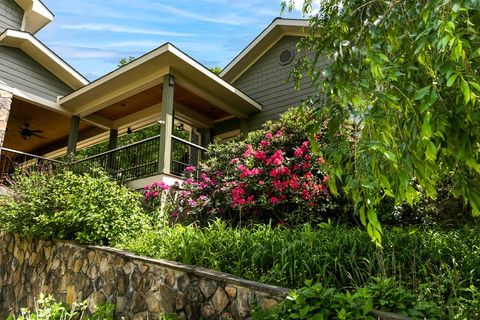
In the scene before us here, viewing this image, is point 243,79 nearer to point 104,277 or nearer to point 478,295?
point 104,277

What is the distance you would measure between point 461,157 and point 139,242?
4.31 metres

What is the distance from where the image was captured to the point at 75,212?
18.7ft

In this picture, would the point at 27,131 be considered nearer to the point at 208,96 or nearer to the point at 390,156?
the point at 208,96

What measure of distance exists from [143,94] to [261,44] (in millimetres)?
4001

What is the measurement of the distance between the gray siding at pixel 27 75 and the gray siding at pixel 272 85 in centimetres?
553

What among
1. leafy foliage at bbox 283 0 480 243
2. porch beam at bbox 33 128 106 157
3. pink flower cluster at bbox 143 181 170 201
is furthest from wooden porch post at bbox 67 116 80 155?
leafy foliage at bbox 283 0 480 243

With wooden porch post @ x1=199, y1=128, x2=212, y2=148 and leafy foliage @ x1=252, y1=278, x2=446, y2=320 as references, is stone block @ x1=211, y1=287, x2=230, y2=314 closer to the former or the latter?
leafy foliage @ x1=252, y1=278, x2=446, y2=320

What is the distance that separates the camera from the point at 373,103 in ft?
6.91

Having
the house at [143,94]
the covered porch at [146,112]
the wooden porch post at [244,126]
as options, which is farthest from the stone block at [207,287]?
the wooden porch post at [244,126]

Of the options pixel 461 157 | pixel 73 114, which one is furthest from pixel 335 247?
pixel 73 114

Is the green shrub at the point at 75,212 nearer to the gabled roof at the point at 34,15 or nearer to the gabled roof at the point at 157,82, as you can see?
the gabled roof at the point at 157,82

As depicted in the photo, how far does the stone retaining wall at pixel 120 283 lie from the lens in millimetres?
3576

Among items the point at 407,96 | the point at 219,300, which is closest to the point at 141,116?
the point at 219,300

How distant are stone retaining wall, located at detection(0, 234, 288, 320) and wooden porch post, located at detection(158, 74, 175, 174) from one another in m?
2.85
